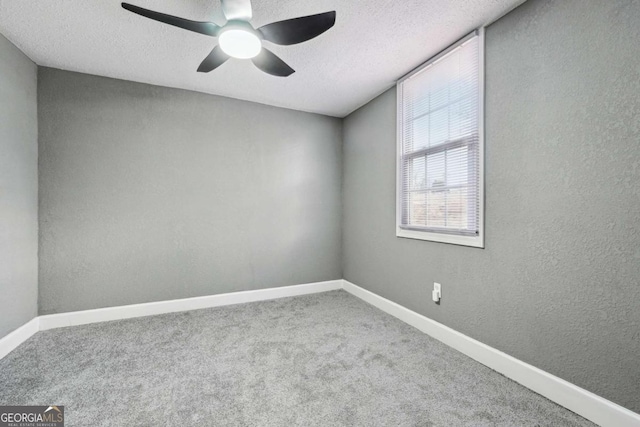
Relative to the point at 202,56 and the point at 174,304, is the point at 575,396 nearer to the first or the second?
the point at 174,304

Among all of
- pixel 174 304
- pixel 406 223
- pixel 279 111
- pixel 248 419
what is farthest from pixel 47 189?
pixel 406 223

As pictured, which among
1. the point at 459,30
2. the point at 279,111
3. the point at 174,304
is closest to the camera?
the point at 459,30

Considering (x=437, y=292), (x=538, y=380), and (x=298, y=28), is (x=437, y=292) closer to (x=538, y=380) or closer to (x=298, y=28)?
(x=538, y=380)

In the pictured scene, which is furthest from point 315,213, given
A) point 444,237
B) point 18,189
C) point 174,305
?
point 18,189

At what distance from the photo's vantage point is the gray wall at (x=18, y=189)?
2066 millimetres

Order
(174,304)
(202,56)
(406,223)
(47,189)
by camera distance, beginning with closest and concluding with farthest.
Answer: (202,56) < (47,189) < (406,223) < (174,304)

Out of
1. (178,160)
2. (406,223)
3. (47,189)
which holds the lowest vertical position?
(406,223)

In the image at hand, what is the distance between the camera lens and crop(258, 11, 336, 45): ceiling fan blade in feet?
4.91

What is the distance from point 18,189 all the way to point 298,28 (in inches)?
104

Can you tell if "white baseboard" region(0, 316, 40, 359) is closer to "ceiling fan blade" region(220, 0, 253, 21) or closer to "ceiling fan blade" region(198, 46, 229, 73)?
"ceiling fan blade" region(198, 46, 229, 73)

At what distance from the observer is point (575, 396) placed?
1446mm

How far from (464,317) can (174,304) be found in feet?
9.40

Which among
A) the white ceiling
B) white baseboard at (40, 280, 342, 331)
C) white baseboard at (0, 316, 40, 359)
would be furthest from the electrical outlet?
white baseboard at (0, 316, 40, 359)

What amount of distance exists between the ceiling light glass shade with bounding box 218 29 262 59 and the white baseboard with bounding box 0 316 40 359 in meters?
2.72
